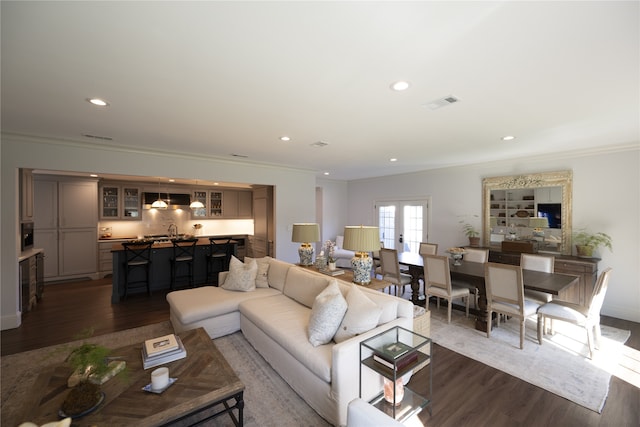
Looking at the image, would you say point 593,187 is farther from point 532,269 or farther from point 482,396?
point 482,396

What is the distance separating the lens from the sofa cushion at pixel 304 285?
10.1 feet

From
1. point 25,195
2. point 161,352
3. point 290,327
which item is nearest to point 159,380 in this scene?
point 161,352

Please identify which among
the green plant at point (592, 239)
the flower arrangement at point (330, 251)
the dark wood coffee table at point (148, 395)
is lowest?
the dark wood coffee table at point (148, 395)

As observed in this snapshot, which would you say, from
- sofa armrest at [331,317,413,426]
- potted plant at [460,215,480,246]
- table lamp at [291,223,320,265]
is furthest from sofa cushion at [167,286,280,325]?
potted plant at [460,215,480,246]

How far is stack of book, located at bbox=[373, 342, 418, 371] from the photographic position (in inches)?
74.1

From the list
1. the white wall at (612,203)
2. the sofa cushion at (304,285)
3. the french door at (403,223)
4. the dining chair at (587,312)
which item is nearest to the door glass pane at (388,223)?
the french door at (403,223)

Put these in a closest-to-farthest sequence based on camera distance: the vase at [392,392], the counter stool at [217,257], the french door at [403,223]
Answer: the vase at [392,392]
the counter stool at [217,257]
the french door at [403,223]

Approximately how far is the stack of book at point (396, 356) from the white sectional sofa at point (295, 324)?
0.16m

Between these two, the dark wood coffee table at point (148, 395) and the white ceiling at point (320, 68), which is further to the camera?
the dark wood coffee table at point (148, 395)

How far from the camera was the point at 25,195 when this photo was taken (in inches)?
167

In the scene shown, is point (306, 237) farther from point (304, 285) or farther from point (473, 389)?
point (473, 389)

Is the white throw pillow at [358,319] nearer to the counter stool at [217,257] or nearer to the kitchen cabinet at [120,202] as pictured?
the counter stool at [217,257]

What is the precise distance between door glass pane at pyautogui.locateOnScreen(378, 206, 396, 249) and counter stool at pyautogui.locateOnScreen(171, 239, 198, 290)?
16.1 ft

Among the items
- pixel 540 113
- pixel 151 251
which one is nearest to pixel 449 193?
pixel 540 113
